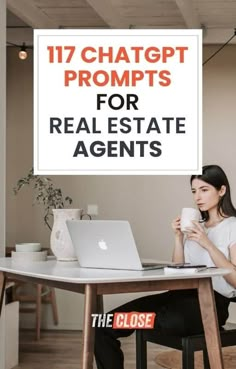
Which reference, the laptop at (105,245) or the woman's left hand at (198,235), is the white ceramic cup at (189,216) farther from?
the laptop at (105,245)

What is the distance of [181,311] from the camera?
307 centimetres

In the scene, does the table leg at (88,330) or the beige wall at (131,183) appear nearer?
the table leg at (88,330)

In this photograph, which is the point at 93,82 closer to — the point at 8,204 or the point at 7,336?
the point at 7,336

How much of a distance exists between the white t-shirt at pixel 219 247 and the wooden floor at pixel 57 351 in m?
1.72

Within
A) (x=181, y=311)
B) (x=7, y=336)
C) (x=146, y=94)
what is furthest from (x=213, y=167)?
(x=7, y=336)

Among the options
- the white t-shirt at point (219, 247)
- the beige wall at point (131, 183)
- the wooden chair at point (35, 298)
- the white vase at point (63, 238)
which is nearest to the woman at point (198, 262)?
the white t-shirt at point (219, 247)

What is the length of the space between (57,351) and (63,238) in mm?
2290

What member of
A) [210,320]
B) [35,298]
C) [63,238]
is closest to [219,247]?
[210,320]

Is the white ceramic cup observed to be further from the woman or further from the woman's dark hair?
the woman's dark hair

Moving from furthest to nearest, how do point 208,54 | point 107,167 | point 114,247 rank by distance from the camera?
point 208,54
point 107,167
point 114,247

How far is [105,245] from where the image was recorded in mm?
2930

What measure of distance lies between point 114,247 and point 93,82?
73cm

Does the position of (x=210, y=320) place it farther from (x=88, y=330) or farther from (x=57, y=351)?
(x=57, y=351)

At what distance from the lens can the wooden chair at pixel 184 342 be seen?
293cm
